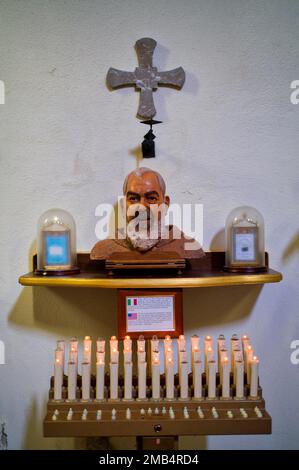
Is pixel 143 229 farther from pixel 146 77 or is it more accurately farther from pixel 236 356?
pixel 146 77

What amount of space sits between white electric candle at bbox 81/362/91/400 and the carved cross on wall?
2.86 feet

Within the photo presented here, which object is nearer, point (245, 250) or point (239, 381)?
point (239, 381)

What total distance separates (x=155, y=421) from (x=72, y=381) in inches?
10.5

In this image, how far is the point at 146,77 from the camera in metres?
1.45

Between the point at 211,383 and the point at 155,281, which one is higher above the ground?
the point at 155,281

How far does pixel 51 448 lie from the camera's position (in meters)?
1.48

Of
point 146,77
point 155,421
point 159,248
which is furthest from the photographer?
point 146,77

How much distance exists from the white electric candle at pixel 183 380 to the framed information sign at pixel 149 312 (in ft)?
0.38

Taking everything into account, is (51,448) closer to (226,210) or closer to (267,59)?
(226,210)

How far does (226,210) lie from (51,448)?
1.08 meters

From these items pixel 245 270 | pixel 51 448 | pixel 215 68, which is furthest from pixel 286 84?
pixel 51 448

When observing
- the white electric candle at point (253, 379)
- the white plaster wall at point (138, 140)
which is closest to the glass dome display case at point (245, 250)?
the white plaster wall at point (138, 140)

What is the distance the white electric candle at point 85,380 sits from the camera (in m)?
1.19

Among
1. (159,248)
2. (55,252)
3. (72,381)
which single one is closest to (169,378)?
(72,381)
